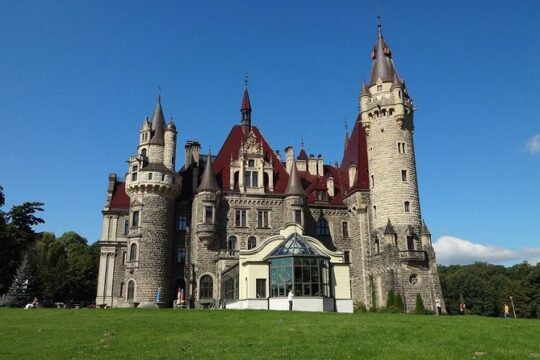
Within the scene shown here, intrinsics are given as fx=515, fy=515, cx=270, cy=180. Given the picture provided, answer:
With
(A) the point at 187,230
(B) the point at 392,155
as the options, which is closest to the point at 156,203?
(A) the point at 187,230

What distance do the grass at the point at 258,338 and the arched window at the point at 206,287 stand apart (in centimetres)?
1914

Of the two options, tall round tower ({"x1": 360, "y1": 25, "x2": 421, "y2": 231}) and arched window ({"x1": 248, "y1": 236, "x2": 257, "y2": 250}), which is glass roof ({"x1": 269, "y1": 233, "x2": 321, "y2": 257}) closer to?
arched window ({"x1": 248, "y1": 236, "x2": 257, "y2": 250})

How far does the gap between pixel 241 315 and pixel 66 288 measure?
149 feet

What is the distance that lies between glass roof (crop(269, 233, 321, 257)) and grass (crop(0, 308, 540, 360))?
33.2 ft

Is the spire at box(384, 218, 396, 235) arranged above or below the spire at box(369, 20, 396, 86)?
below

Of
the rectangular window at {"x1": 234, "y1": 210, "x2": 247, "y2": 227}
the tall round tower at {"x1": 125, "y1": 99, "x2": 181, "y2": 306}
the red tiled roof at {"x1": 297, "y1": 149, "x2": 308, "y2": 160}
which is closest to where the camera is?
the tall round tower at {"x1": 125, "y1": 99, "x2": 181, "y2": 306}

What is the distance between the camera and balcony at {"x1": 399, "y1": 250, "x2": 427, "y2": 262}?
42.3 m

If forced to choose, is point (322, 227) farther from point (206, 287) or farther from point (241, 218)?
point (206, 287)

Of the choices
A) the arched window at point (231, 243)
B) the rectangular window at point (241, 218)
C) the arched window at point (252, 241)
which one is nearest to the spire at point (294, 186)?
the rectangular window at point (241, 218)

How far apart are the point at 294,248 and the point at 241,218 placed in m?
12.7

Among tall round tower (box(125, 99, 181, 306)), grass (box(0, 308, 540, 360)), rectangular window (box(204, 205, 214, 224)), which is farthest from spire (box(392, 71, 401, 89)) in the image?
grass (box(0, 308, 540, 360))

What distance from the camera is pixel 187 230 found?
4734 cm

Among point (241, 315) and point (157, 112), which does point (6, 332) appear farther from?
point (157, 112)

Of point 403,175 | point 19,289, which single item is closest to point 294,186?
point 403,175
